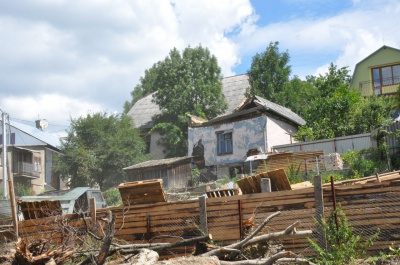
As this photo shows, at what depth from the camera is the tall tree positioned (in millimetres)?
41219

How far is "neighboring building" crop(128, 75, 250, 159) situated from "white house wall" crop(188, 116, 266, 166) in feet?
27.9

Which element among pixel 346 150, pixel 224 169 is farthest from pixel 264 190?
pixel 224 169

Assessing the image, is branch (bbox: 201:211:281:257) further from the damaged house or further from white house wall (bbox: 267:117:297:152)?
white house wall (bbox: 267:117:297:152)

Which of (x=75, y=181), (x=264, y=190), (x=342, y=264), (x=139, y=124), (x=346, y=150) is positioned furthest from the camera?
(x=139, y=124)

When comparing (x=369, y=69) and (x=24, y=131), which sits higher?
(x=369, y=69)

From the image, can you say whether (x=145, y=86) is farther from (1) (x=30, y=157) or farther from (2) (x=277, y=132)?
(2) (x=277, y=132)

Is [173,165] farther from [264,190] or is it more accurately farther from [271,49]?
[264,190]

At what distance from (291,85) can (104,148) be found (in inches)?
→ 635

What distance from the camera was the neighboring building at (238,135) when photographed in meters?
32.1

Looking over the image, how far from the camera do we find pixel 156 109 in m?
48.2

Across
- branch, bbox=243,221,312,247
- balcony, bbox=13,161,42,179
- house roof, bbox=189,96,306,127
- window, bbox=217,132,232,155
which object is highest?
house roof, bbox=189,96,306,127

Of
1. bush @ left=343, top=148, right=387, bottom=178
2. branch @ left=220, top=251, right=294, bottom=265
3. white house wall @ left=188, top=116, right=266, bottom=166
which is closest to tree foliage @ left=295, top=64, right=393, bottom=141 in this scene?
white house wall @ left=188, top=116, right=266, bottom=166

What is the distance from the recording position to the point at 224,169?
3350 cm

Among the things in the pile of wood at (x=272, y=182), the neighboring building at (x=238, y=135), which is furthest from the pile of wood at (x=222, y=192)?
the neighboring building at (x=238, y=135)
